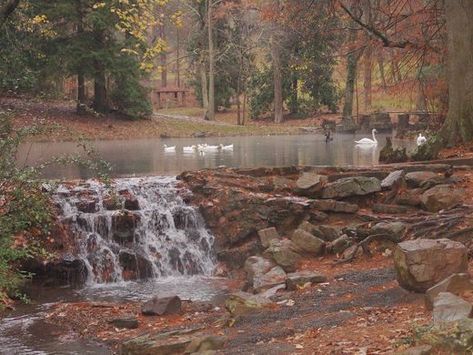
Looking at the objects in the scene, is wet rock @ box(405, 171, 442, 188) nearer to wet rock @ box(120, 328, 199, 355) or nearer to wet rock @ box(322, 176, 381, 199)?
wet rock @ box(322, 176, 381, 199)

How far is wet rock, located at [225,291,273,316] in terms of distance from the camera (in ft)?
26.3

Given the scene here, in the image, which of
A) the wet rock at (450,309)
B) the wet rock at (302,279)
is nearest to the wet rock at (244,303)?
the wet rock at (302,279)

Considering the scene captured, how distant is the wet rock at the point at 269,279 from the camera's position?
9.59 m

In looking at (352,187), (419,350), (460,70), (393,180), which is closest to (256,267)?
(352,187)

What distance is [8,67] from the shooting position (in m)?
11.0

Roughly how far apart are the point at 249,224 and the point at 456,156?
480 cm

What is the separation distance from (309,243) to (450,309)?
5754mm

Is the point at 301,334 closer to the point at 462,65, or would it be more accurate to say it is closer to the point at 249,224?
the point at 249,224

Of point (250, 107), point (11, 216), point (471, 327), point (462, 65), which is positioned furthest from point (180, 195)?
point (250, 107)

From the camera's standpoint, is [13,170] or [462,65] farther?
[462,65]

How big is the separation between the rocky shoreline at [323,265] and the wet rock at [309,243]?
0.02 meters

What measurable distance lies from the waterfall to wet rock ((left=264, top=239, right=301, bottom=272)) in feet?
6.22

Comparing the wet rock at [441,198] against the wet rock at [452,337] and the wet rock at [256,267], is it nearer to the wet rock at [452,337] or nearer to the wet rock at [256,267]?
the wet rock at [256,267]

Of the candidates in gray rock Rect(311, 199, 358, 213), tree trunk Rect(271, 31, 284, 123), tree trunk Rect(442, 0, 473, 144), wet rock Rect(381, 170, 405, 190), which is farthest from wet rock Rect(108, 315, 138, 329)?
tree trunk Rect(271, 31, 284, 123)
